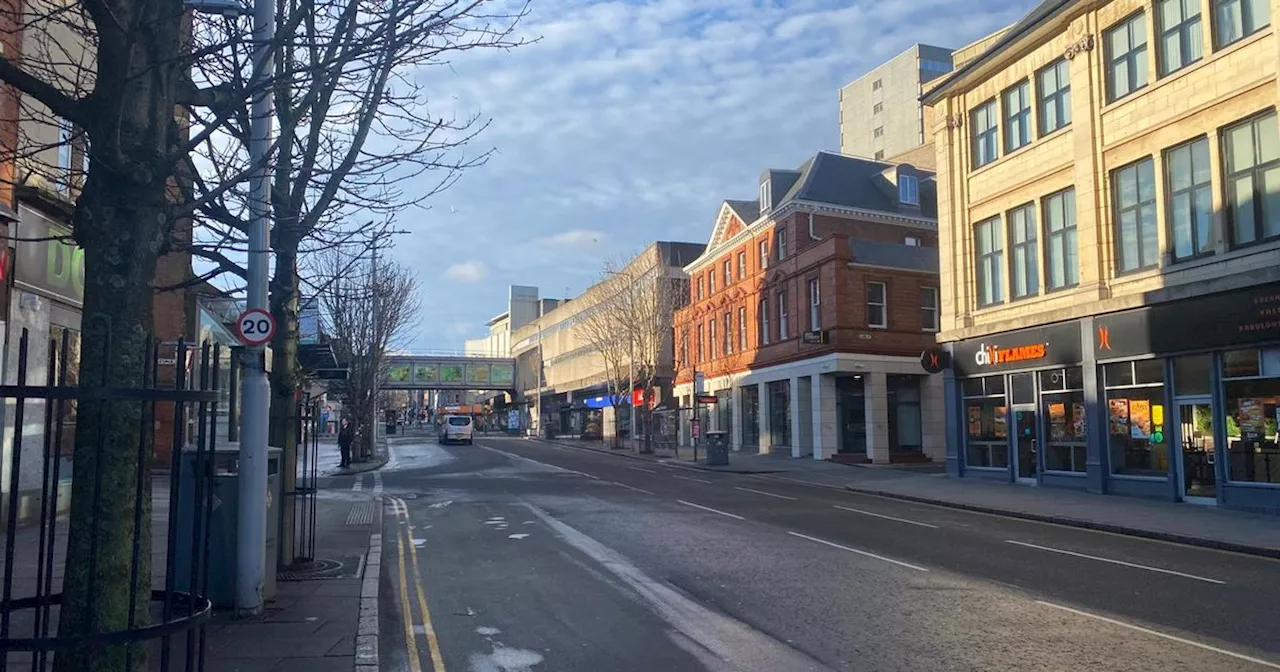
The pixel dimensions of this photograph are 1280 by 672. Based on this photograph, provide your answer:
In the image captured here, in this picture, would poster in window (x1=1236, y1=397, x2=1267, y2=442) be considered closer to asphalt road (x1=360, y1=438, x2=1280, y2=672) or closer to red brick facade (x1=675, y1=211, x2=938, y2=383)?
asphalt road (x1=360, y1=438, x2=1280, y2=672)

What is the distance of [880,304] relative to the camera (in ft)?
123

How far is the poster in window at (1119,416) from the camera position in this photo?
21500mm

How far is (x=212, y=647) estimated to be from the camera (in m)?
7.29

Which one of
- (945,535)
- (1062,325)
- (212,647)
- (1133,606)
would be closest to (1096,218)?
(1062,325)

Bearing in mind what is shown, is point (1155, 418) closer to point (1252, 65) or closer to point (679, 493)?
point (1252, 65)

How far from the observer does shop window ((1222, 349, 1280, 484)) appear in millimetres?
17469

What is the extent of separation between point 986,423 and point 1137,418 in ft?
19.7

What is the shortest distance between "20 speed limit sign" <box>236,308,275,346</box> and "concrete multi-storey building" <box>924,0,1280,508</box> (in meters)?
17.6

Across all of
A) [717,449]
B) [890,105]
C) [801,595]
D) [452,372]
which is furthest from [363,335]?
[890,105]

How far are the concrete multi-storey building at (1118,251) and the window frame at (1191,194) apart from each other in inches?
1.6

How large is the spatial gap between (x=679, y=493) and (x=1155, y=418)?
36.0 feet

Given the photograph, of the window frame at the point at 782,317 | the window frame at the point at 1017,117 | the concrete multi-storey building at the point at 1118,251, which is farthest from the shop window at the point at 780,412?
the window frame at the point at 1017,117

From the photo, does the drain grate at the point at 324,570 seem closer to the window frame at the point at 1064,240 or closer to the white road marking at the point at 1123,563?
the white road marking at the point at 1123,563

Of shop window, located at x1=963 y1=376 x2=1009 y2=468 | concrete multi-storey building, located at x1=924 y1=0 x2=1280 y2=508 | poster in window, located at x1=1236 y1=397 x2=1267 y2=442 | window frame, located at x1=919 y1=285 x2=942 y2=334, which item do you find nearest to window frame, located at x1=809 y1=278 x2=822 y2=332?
window frame, located at x1=919 y1=285 x2=942 y2=334
